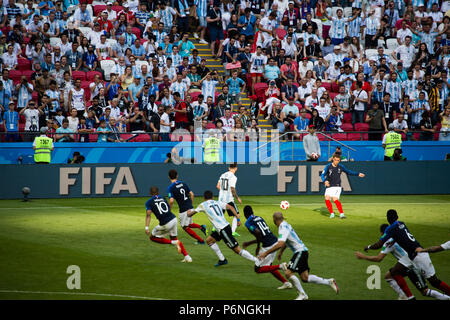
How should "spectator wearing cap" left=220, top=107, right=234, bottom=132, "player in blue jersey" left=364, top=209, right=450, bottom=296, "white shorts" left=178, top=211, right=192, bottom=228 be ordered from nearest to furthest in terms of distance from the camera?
"player in blue jersey" left=364, top=209, right=450, bottom=296
"white shorts" left=178, top=211, right=192, bottom=228
"spectator wearing cap" left=220, top=107, right=234, bottom=132

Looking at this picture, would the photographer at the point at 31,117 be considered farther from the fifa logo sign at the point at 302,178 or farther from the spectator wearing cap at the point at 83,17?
the fifa logo sign at the point at 302,178

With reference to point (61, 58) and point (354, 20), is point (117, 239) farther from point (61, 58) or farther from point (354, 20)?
point (354, 20)

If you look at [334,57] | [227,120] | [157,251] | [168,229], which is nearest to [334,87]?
[334,57]

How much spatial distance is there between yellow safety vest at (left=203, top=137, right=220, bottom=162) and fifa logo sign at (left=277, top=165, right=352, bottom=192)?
8.54ft

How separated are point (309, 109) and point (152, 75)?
268 inches

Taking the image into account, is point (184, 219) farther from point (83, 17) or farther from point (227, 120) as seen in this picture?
point (83, 17)

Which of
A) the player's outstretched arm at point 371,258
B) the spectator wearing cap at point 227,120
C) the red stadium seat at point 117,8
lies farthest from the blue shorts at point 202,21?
the player's outstretched arm at point 371,258

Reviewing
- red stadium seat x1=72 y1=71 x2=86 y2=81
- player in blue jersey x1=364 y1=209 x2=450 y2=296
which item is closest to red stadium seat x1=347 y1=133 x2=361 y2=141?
red stadium seat x1=72 y1=71 x2=86 y2=81

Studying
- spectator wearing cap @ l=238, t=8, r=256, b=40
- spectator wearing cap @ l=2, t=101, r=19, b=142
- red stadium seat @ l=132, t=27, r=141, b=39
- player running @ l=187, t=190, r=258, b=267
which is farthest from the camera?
spectator wearing cap @ l=238, t=8, r=256, b=40

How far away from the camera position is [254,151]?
995 inches

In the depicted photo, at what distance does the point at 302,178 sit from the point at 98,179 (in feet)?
26.1

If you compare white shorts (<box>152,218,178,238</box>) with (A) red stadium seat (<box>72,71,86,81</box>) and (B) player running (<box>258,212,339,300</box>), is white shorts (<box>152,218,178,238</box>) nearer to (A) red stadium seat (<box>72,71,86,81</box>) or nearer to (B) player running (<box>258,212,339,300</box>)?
(B) player running (<box>258,212,339,300</box>)

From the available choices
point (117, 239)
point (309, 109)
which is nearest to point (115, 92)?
point (309, 109)

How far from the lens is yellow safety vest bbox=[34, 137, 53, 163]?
23.5 m
